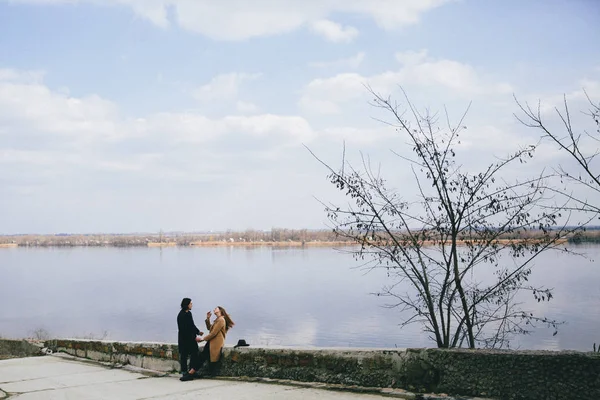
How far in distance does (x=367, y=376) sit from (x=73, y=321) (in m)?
33.8

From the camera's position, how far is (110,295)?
4916 centimetres

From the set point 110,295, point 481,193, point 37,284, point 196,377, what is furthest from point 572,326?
point 37,284

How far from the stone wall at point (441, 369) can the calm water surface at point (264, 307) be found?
1493 cm

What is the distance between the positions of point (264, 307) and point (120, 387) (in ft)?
102

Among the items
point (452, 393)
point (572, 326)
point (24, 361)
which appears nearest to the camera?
point (452, 393)

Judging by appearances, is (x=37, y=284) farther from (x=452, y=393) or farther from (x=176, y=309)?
(x=452, y=393)

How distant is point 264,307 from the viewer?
38.1 meters

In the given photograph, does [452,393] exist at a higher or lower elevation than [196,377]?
higher

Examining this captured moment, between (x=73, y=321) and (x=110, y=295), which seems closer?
(x=73, y=321)

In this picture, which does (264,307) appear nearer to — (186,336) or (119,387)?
(186,336)

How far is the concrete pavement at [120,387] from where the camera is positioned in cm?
609

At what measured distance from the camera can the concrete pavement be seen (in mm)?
6090

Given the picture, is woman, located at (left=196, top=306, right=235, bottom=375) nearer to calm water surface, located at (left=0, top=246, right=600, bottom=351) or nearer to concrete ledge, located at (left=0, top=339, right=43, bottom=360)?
concrete ledge, located at (left=0, top=339, right=43, bottom=360)

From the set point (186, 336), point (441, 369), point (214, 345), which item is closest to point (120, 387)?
point (186, 336)
